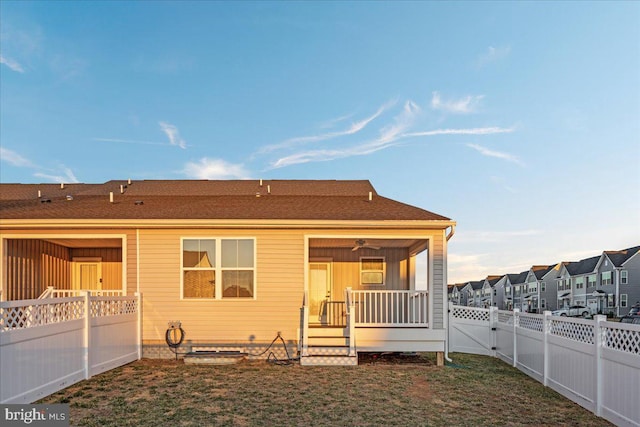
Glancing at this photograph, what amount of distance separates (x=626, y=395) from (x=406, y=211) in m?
6.29

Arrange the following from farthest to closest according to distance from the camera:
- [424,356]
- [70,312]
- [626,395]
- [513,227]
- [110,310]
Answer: [513,227] < [424,356] < [110,310] < [70,312] < [626,395]

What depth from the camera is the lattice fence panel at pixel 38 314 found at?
5.93 m

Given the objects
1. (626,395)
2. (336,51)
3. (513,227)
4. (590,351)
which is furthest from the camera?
(513,227)

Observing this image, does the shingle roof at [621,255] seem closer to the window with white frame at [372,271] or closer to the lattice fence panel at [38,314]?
the window with white frame at [372,271]

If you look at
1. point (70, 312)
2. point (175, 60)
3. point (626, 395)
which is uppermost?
→ point (175, 60)

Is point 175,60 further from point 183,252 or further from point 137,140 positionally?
point 183,252

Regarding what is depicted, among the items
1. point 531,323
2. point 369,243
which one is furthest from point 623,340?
point 369,243

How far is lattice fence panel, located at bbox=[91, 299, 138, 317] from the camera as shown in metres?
8.41

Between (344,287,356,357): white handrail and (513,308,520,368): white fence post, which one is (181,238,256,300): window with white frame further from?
(513,308,520,368): white fence post

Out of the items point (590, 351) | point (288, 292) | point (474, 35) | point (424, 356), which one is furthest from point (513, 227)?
point (590, 351)

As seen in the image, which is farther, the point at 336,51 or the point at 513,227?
the point at 513,227

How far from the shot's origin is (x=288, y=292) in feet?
34.6

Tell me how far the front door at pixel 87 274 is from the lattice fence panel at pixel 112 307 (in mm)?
4115

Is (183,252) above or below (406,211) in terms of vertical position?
below
